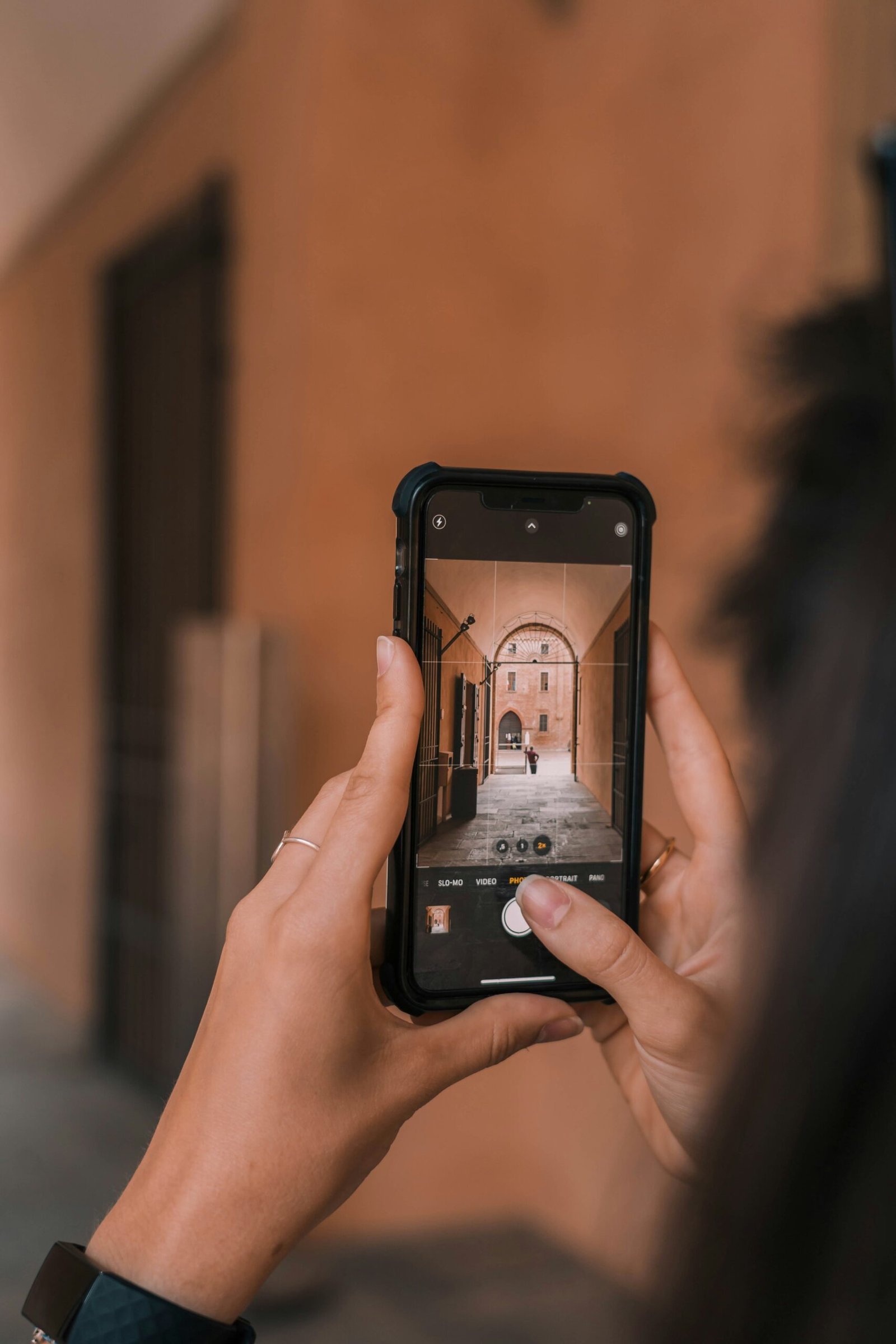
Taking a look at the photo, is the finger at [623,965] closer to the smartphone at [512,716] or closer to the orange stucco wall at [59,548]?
the smartphone at [512,716]

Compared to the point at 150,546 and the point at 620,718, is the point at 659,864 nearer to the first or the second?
the point at 620,718

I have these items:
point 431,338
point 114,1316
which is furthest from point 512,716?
point 431,338

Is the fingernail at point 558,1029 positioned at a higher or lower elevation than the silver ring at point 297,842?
lower

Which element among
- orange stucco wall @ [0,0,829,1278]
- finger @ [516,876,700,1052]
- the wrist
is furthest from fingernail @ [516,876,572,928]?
orange stucco wall @ [0,0,829,1278]

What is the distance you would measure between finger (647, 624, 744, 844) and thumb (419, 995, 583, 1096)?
0.29 feet

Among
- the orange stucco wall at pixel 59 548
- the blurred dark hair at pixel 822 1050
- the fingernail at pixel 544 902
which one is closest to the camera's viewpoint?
the blurred dark hair at pixel 822 1050

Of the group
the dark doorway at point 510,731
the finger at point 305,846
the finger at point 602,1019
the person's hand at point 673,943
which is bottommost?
the finger at point 602,1019

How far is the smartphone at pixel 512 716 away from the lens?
33cm

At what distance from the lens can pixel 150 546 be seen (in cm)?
50

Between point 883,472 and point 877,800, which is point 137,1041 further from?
point 883,472

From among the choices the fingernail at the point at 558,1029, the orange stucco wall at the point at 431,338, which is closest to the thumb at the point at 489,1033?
the fingernail at the point at 558,1029

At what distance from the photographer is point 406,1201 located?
613mm

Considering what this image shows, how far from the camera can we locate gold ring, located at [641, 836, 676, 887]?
37 centimetres

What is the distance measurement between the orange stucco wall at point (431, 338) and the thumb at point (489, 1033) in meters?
0.26
